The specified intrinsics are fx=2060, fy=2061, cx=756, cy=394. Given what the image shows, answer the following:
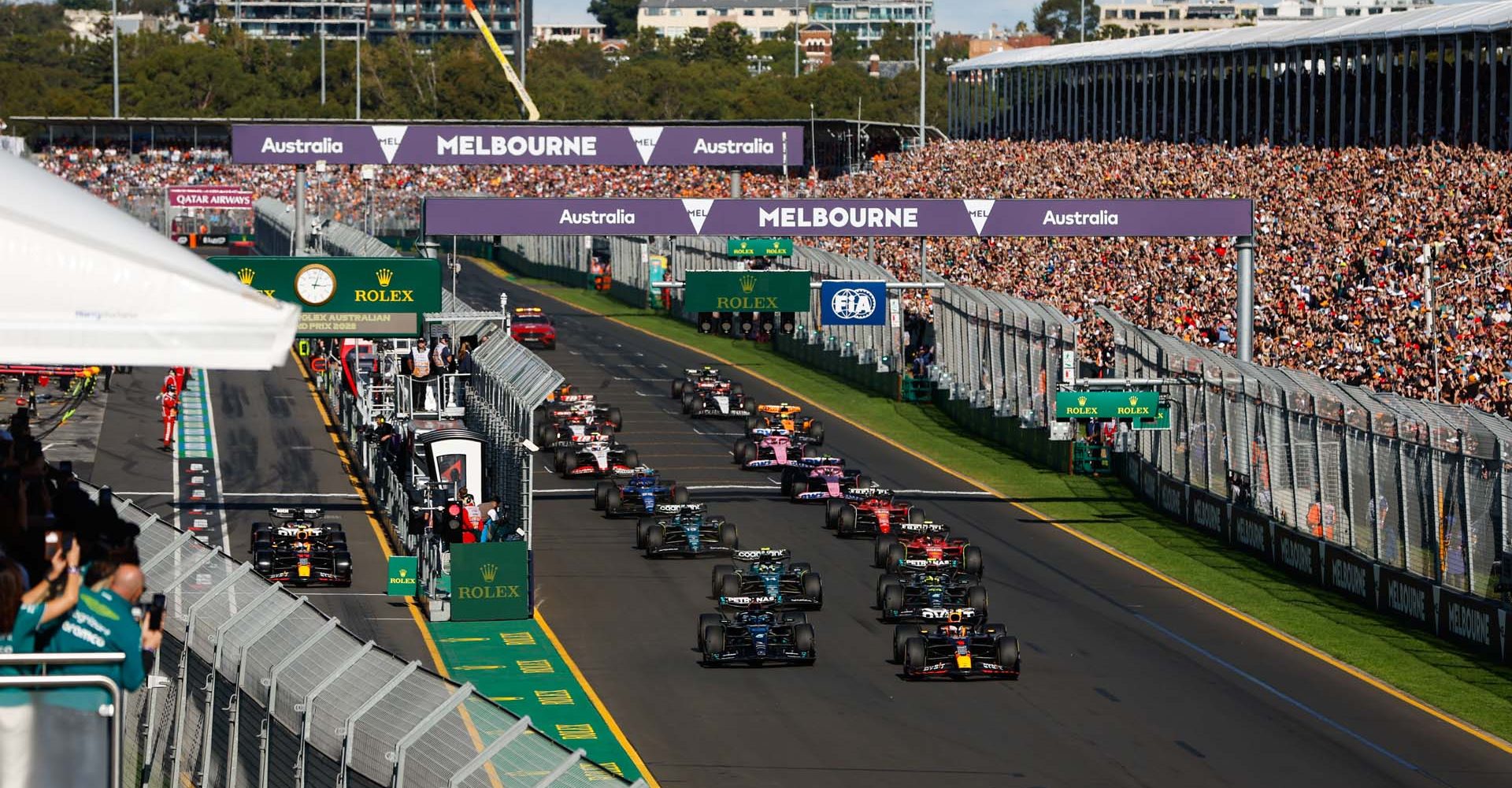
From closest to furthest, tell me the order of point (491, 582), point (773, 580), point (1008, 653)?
point (1008, 653) < point (773, 580) < point (491, 582)

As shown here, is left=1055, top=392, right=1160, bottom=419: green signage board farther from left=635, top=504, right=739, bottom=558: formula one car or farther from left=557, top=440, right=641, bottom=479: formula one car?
left=557, top=440, right=641, bottom=479: formula one car

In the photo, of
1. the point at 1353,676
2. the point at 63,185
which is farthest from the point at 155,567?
the point at 1353,676

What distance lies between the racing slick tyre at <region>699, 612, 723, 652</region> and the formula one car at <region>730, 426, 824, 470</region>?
15.9 m

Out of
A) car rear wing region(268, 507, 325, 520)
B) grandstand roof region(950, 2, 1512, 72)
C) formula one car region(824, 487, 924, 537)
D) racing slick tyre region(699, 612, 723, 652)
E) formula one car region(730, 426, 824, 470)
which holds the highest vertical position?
grandstand roof region(950, 2, 1512, 72)

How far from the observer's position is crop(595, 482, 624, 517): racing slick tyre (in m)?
39.1

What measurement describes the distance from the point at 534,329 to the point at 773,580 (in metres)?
36.6

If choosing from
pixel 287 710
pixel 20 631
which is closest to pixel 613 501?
pixel 287 710

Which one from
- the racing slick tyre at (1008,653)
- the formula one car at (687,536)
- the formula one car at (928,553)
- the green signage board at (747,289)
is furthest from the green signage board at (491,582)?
the green signage board at (747,289)

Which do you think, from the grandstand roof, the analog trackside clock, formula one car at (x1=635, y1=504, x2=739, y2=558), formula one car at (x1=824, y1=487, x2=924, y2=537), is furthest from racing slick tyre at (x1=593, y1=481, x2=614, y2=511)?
the grandstand roof

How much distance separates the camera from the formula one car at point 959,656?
2612 centimetres

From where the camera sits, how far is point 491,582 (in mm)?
30453

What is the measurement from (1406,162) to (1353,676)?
3199 centimetres

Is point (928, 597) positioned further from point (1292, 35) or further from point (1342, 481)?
point (1292, 35)

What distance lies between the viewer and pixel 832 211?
42.4 m
